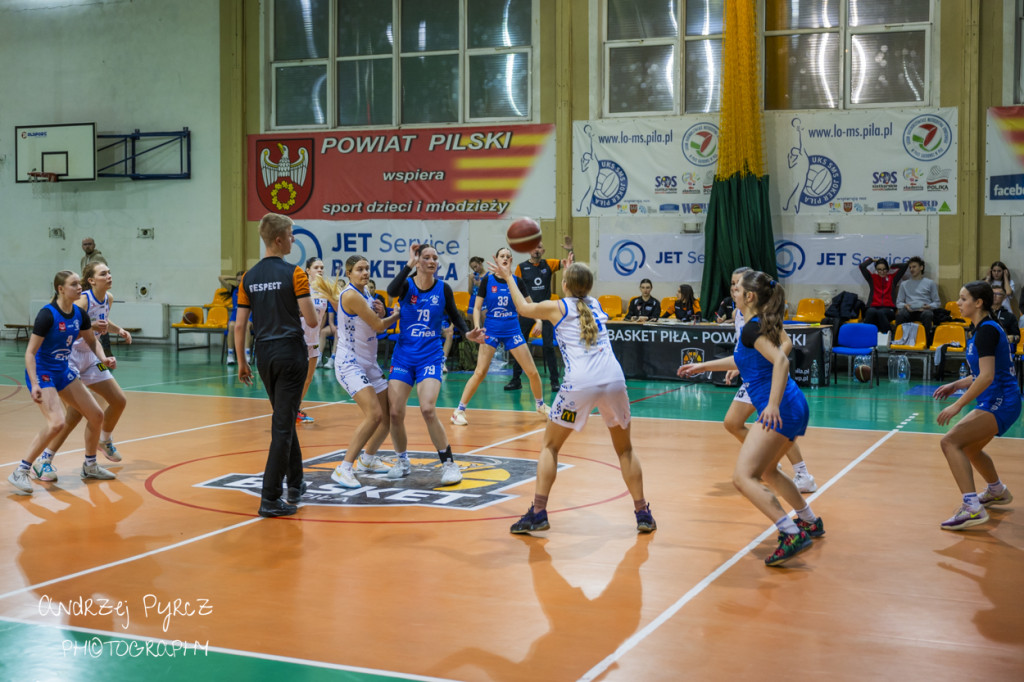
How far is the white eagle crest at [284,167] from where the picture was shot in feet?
76.4

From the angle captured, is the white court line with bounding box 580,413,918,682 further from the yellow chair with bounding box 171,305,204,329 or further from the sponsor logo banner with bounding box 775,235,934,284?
the yellow chair with bounding box 171,305,204,329

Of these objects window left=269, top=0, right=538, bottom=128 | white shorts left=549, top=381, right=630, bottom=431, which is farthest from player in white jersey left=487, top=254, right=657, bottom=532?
window left=269, top=0, right=538, bottom=128

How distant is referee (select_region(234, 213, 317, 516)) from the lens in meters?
7.52

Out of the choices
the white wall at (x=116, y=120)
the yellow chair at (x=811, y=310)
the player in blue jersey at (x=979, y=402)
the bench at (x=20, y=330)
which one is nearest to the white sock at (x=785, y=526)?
the player in blue jersey at (x=979, y=402)

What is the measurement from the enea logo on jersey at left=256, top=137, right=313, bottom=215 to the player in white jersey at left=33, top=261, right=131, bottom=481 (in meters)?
13.8

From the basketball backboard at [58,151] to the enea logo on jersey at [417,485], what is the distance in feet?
57.2

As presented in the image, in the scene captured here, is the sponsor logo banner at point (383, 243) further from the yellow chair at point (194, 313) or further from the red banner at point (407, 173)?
the yellow chair at point (194, 313)

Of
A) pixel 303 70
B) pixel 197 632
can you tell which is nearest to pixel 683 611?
pixel 197 632

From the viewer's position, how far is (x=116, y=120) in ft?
82.0

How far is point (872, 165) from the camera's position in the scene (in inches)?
760

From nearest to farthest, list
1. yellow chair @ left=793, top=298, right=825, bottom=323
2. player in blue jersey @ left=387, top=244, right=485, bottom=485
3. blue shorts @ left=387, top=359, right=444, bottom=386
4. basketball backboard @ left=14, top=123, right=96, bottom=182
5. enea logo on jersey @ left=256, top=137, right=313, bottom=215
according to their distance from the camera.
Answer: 1. player in blue jersey @ left=387, top=244, right=485, bottom=485
2. blue shorts @ left=387, top=359, right=444, bottom=386
3. yellow chair @ left=793, top=298, right=825, bottom=323
4. enea logo on jersey @ left=256, top=137, right=313, bottom=215
5. basketball backboard @ left=14, top=123, right=96, bottom=182

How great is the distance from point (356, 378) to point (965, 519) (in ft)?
16.0

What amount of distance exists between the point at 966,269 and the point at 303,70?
47.8 feet

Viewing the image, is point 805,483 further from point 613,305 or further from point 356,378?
point 613,305
